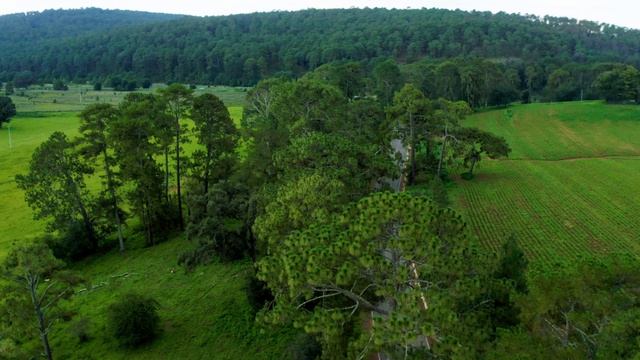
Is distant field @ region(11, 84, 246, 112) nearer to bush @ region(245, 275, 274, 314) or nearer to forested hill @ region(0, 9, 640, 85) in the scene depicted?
forested hill @ region(0, 9, 640, 85)

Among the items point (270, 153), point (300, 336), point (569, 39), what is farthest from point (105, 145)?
point (569, 39)

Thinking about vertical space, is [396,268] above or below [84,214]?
above

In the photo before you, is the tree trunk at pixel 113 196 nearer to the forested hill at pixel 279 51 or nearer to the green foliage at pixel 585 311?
the green foliage at pixel 585 311

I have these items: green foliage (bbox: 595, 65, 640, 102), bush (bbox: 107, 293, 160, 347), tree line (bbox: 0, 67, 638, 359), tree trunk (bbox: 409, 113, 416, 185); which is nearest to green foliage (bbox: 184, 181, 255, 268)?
tree line (bbox: 0, 67, 638, 359)

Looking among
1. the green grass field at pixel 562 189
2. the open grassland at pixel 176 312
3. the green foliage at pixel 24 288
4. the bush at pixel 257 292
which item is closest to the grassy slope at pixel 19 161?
the open grassland at pixel 176 312

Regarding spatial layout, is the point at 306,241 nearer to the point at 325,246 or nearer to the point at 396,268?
the point at 325,246

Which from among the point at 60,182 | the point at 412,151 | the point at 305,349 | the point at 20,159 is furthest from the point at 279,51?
the point at 305,349

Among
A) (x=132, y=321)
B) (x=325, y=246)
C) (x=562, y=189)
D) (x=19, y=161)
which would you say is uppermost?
(x=325, y=246)
